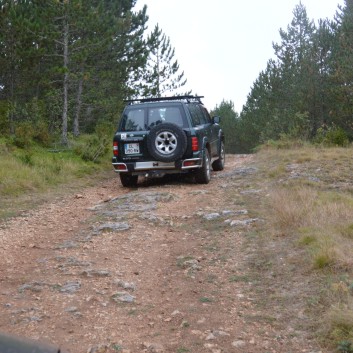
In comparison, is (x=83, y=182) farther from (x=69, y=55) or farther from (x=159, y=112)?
(x=69, y=55)

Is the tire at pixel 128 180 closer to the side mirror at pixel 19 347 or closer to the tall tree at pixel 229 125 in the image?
the side mirror at pixel 19 347

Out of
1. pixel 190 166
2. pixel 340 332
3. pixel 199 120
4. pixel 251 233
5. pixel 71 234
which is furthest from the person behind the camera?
pixel 199 120

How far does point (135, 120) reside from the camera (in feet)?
33.3

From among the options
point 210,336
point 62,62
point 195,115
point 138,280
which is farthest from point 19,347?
point 62,62

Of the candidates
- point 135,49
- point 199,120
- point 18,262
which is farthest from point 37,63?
point 18,262

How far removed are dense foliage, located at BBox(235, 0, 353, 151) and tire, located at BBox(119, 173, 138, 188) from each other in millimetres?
10338

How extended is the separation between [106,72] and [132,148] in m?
8.60

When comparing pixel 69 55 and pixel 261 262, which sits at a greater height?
pixel 69 55

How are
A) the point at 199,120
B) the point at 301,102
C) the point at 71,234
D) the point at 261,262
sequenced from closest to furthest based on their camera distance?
the point at 261,262 < the point at 71,234 < the point at 199,120 < the point at 301,102

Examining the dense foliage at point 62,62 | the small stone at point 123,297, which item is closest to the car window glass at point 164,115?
the dense foliage at point 62,62

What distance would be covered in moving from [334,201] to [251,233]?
165cm

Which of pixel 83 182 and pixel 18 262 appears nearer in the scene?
pixel 18 262

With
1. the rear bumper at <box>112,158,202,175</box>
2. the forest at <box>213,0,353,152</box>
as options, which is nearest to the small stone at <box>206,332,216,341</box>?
the rear bumper at <box>112,158,202,175</box>

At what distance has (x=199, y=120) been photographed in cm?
1091
